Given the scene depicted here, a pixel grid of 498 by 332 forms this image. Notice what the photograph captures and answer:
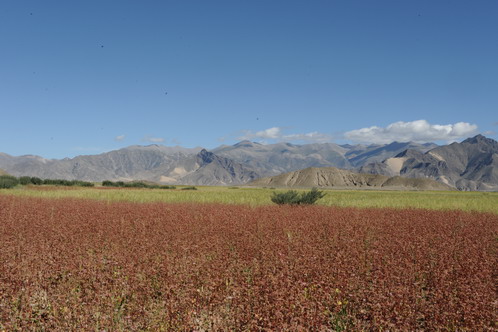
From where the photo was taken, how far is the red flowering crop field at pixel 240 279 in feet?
13.4

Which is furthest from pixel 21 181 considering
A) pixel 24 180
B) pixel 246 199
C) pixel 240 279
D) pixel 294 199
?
pixel 240 279

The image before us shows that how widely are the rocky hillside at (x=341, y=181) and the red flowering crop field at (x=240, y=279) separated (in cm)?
10280

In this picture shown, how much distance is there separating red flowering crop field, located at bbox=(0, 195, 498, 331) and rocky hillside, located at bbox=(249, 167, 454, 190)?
103 metres

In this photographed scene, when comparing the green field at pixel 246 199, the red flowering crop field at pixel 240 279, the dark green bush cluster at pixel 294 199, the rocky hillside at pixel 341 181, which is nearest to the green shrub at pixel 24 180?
the green field at pixel 246 199

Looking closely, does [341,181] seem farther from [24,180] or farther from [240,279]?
[240,279]

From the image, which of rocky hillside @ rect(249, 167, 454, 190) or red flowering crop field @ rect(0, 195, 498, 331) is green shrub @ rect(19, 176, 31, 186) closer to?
red flowering crop field @ rect(0, 195, 498, 331)

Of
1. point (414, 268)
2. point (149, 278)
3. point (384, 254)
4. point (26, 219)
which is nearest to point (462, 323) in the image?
point (414, 268)

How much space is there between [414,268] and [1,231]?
32.7 ft

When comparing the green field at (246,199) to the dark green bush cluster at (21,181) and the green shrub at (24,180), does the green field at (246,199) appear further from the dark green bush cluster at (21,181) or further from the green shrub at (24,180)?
the green shrub at (24,180)

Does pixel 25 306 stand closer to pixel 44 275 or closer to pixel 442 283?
pixel 44 275

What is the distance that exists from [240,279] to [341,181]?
115 meters

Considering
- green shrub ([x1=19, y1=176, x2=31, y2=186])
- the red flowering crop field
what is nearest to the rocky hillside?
green shrub ([x1=19, y1=176, x2=31, y2=186])

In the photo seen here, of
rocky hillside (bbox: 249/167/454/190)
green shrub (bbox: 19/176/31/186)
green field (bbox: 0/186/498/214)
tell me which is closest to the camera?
green field (bbox: 0/186/498/214)

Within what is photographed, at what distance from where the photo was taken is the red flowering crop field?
4078 mm
